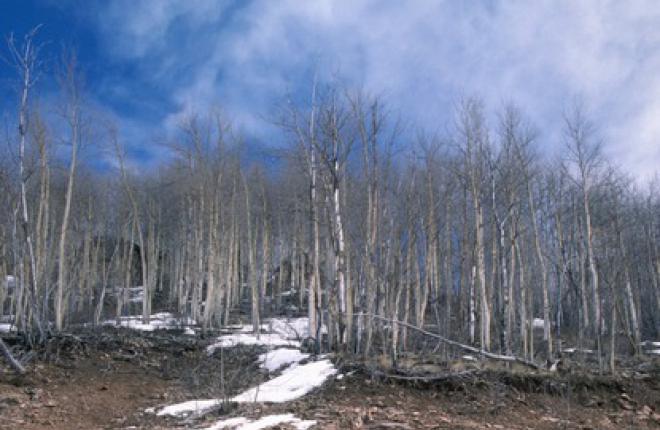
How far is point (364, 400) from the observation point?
26.2 ft

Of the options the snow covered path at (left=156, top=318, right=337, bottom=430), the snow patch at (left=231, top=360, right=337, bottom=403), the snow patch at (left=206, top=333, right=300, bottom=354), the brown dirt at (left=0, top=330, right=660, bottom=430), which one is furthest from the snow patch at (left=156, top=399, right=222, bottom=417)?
the snow patch at (left=206, top=333, right=300, bottom=354)

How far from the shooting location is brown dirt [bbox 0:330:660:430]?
7.18m

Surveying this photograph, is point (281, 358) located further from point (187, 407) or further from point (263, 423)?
point (263, 423)

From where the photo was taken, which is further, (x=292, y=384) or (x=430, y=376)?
(x=292, y=384)

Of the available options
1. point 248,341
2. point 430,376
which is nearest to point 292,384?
point 430,376

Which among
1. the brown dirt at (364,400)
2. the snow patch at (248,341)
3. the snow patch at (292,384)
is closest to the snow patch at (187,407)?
the brown dirt at (364,400)

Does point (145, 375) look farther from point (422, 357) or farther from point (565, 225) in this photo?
point (565, 225)

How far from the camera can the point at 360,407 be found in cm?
756

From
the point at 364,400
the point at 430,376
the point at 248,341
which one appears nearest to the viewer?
the point at 364,400

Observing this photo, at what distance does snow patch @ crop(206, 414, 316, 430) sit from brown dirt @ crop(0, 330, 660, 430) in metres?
0.21

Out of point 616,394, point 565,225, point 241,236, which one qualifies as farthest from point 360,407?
point 565,225

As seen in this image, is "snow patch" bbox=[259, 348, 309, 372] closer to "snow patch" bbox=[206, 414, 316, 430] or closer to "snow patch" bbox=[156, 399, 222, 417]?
"snow patch" bbox=[156, 399, 222, 417]

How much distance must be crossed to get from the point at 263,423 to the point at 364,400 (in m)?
1.97

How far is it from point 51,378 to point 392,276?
6.99m
